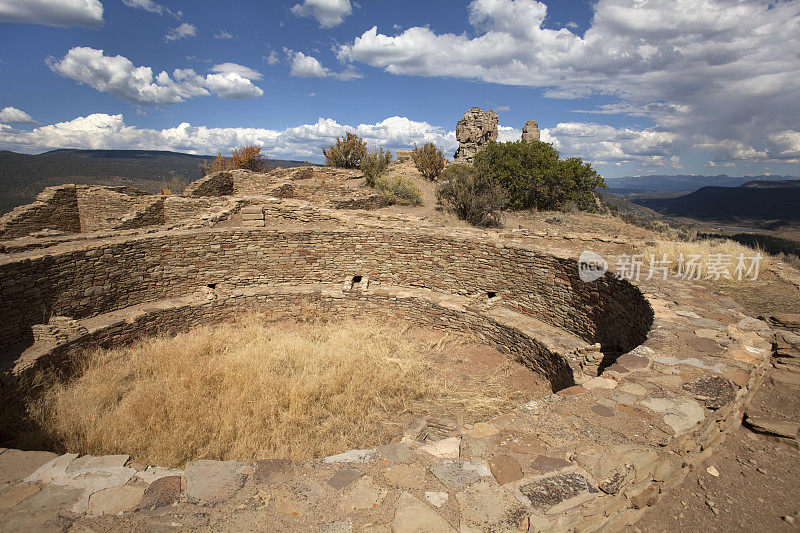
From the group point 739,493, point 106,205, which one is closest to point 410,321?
point 739,493

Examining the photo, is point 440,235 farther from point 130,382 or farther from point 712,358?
point 130,382

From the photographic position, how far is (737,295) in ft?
19.2

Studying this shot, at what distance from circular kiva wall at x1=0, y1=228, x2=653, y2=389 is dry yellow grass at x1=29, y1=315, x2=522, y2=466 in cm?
104

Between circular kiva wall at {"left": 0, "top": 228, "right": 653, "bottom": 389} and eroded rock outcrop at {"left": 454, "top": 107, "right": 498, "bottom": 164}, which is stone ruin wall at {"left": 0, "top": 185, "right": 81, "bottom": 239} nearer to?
circular kiva wall at {"left": 0, "top": 228, "right": 653, "bottom": 389}

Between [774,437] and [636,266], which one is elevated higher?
[636,266]

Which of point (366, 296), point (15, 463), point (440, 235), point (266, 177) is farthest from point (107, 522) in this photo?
point (266, 177)

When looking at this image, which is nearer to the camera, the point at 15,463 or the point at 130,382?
the point at 15,463

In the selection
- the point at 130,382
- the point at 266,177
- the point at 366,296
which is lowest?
the point at 130,382

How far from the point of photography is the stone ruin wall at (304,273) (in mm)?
6031

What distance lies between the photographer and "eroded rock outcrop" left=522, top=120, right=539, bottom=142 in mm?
27175

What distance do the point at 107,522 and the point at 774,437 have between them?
17.0ft

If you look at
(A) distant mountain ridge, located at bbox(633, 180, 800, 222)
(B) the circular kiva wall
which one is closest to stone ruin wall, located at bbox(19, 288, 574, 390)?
(B) the circular kiva wall

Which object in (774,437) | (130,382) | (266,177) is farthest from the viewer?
(266,177)
